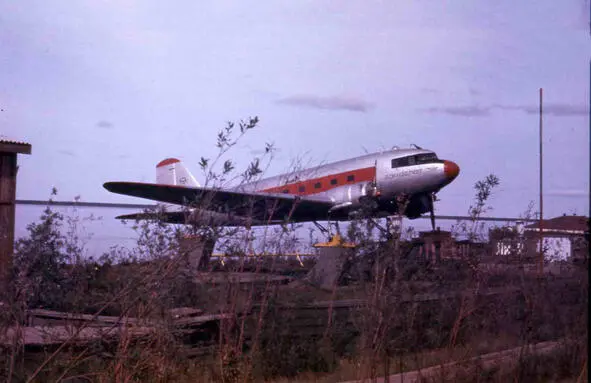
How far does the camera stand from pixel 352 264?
23.5ft

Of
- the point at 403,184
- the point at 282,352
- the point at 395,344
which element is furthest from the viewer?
the point at 403,184

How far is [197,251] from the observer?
559 cm

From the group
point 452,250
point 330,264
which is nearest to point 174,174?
point 330,264

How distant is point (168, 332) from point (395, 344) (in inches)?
86.0

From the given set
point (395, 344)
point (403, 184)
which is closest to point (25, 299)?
point (395, 344)

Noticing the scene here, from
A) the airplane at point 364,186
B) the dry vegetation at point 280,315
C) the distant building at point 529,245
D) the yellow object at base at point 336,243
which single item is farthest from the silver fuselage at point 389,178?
the dry vegetation at point 280,315

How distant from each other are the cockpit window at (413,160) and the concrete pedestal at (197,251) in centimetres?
1185

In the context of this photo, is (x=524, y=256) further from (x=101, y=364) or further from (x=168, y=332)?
(x=101, y=364)

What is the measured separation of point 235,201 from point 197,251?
1575 mm

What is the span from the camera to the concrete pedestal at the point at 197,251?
17.2ft

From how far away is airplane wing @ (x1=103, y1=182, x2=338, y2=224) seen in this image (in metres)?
5.94

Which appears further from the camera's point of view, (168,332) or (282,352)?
(282,352)

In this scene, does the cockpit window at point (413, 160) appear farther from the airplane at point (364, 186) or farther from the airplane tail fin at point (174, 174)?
the airplane tail fin at point (174, 174)

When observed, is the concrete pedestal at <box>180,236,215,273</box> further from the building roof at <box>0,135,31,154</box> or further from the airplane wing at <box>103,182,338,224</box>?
the building roof at <box>0,135,31,154</box>
